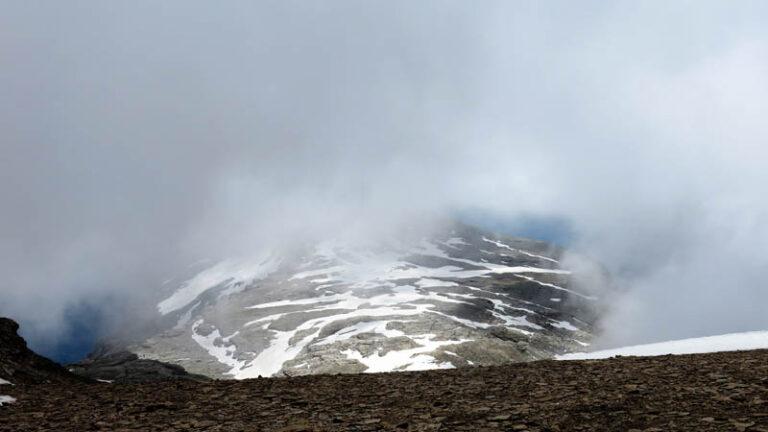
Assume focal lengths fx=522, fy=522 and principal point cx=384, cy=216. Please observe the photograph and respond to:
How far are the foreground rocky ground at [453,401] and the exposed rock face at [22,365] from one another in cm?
229

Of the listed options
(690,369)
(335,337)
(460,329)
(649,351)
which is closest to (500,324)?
(460,329)

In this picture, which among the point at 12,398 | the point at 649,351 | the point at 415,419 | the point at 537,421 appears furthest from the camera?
the point at 649,351

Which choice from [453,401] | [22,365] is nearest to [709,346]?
[453,401]

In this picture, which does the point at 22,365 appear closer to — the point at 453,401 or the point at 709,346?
the point at 453,401

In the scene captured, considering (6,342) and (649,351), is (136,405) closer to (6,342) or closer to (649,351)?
(6,342)

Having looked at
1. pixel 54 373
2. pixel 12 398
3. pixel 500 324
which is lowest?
pixel 12 398

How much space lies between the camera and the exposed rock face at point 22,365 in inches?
847

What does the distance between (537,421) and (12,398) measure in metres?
17.3

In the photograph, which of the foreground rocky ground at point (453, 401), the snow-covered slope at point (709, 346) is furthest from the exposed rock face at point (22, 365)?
the snow-covered slope at point (709, 346)

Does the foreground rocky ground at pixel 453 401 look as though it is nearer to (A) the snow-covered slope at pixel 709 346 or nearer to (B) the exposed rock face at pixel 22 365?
(B) the exposed rock face at pixel 22 365

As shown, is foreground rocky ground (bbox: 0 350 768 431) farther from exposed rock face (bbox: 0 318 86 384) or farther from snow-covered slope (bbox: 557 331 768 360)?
snow-covered slope (bbox: 557 331 768 360)

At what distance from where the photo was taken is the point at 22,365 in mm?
23312

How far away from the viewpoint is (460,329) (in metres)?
161

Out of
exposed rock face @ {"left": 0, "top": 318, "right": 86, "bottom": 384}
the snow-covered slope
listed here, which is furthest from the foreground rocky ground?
the snow-covered slope
